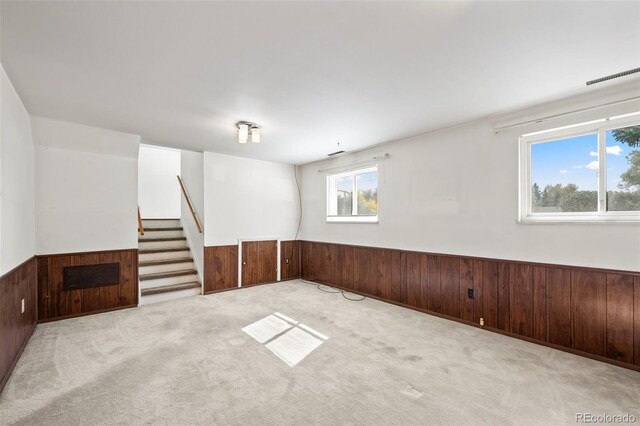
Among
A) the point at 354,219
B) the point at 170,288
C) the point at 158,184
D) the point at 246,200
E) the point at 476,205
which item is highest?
the point at 158,184

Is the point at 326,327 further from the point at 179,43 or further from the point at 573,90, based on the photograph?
the point at 573,90

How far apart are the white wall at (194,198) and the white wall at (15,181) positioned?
2.05 m

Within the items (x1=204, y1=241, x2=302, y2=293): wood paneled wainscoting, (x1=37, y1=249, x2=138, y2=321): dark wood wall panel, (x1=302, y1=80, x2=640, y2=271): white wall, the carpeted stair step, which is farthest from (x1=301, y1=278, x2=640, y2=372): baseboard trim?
(x1=37, y1=249, x2=138, y2=321): dark wood wall panel

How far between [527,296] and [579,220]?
0.89 m

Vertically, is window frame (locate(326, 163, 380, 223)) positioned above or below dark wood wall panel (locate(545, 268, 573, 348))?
above

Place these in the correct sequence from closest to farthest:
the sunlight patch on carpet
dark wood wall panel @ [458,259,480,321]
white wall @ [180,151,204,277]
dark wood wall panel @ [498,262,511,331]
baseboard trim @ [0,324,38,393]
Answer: baseboard trim @ [0,324,38,393] → the sunlight patch on carpet → dark wood wall panel @ [498,262,511,331] → dark wood wall panel @ [458,259,480,321] → white wall @ [180,151,204,277]

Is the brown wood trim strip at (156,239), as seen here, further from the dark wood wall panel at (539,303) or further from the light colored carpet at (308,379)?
the dark wood wall panel at (539,303)

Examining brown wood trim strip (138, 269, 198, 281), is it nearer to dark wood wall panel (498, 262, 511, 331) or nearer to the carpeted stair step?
the carpeted stair step

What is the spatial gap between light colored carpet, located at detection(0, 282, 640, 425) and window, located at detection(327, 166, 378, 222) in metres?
2.03

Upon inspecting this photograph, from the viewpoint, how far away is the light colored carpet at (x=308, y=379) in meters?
1.79

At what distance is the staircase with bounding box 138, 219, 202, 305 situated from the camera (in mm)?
4383

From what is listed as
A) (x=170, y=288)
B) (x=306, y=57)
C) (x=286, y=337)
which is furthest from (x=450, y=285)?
(x=170, y=288)

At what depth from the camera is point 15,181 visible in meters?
2.58

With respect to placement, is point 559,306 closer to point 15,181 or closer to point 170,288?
point 170,288
